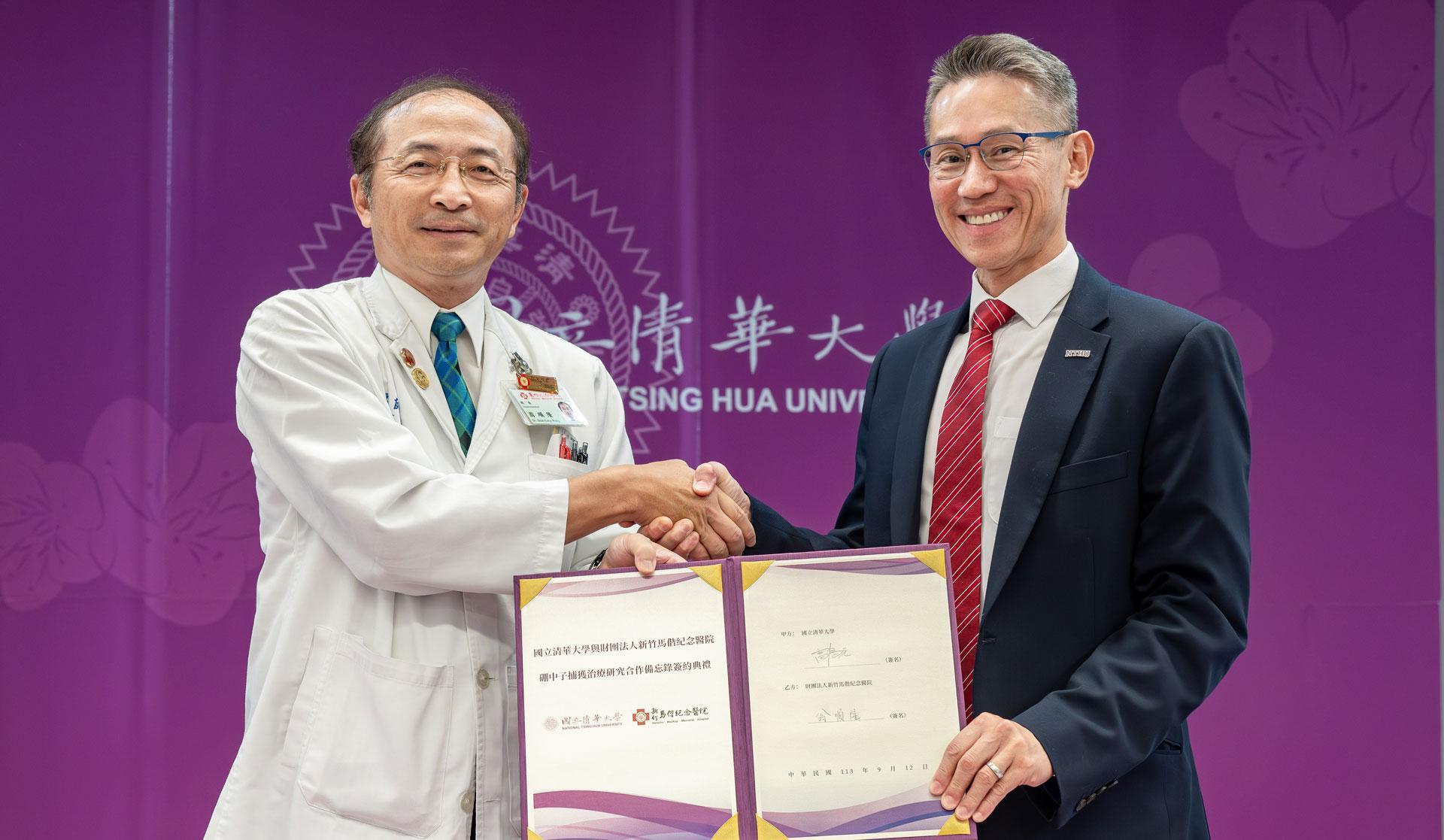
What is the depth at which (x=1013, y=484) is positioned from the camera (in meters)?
1.74

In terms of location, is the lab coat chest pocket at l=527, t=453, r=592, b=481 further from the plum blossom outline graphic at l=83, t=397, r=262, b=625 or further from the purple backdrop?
the plum blossom outline graphic at l=83, t=397, r=262, b=625

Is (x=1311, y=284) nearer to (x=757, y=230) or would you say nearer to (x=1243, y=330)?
(x=1243, y=330)

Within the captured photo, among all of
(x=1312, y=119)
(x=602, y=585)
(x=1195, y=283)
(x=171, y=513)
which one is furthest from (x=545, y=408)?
(x=1312, y=119)

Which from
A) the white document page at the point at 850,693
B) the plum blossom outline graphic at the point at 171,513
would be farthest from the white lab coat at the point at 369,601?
the plum blossom outline graphic at the point at 171,513

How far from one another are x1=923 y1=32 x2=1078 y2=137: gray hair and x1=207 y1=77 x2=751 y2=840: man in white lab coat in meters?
0.81

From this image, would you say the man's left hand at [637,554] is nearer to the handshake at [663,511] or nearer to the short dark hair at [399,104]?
the handshake at [663,511]

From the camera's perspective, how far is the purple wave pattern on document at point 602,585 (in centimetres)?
168

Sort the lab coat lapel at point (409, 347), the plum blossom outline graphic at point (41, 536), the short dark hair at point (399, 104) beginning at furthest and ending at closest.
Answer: the plum blossom outline graphic at point (41, 536), the short dark hair at point (399, 104), the lab coat lapel at point (409, 347)

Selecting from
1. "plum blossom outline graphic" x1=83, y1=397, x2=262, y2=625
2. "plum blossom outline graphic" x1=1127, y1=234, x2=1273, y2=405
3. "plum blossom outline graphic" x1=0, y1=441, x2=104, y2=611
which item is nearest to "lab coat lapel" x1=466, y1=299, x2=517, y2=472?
"plum blossom outline graphic" x1=83, y1=397, x2=262, y2=625

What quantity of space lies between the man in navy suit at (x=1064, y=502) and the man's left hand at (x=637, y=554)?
1.25ft

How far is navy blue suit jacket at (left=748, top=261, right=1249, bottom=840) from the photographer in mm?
1653

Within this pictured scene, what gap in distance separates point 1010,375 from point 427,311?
99 centimetres

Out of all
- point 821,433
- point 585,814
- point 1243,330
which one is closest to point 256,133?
point 821,433

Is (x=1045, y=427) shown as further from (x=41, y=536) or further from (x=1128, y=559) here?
(x=41, y=536)
